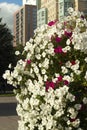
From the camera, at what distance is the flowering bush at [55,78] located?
585 cm

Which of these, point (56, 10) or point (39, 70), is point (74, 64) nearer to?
point (39, 70)

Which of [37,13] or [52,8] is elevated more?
[37,13]

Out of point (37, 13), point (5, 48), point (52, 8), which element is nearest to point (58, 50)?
point (5, 48)

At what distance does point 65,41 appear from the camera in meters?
6.31

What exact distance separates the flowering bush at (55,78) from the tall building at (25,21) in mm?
123750

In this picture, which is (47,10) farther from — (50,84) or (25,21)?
(50,84)

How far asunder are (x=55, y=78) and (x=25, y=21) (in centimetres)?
13599

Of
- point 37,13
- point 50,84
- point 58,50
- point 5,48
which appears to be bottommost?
point 50,84

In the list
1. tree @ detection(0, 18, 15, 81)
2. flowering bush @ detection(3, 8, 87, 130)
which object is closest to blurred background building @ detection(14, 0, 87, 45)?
tree @ detection(0, 18, 15, 81)

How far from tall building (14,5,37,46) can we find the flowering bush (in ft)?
406

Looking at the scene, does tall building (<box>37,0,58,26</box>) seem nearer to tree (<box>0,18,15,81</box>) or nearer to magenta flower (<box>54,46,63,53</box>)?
tree (<box>0,18,15,81</box>)

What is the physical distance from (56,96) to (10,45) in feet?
83.1

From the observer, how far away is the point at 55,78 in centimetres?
600

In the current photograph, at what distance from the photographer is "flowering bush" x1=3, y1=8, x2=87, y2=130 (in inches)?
230
